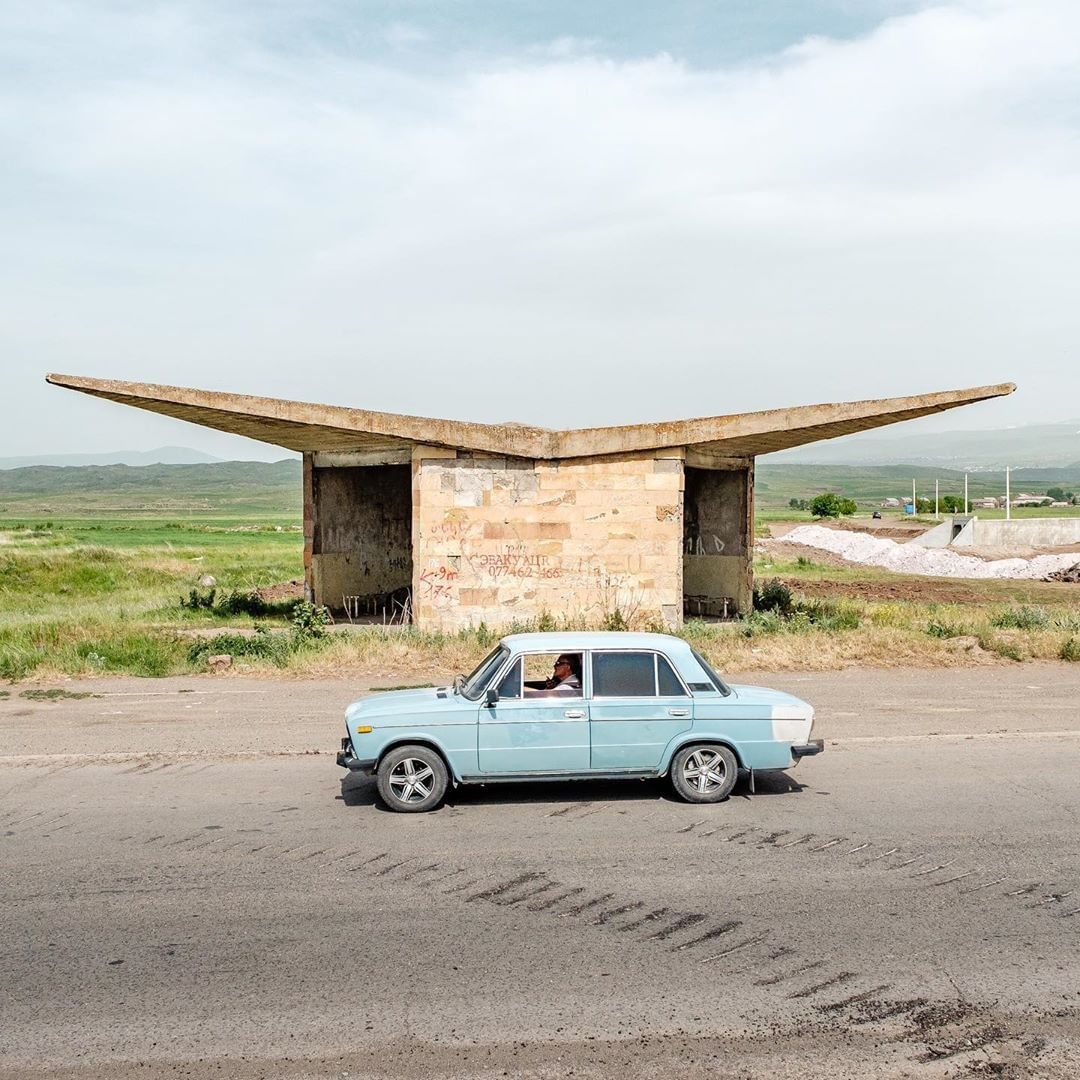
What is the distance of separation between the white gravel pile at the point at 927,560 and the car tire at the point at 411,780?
37.2 metres

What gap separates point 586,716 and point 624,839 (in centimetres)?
122

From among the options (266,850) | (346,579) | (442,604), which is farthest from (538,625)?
(266,850)

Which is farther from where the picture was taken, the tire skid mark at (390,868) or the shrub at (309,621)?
the shrub at (309,621)

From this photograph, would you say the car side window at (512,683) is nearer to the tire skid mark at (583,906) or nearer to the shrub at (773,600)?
the tire skid mark at (583,906)

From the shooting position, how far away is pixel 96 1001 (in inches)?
235

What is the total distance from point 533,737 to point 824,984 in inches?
149

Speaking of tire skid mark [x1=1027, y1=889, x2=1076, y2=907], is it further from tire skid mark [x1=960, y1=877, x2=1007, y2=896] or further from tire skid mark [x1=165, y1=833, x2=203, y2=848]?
tire skid mark [x1=165, y1=833, x2=203, y2=848]

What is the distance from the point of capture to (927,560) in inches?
1902

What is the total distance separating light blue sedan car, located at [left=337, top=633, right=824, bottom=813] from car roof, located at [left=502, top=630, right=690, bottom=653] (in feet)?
0.06

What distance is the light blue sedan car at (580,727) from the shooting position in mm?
9477

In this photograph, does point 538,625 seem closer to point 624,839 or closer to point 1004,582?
point 624,839

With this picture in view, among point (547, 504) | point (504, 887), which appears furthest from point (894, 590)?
point (504, 887)

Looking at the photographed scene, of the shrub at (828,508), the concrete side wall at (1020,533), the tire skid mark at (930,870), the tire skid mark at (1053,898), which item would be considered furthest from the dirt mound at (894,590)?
the shrub at (828,508)

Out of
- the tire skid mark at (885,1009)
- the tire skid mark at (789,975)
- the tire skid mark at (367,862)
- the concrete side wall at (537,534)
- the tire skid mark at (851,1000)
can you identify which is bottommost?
the tire skid mark at (885,1009)
